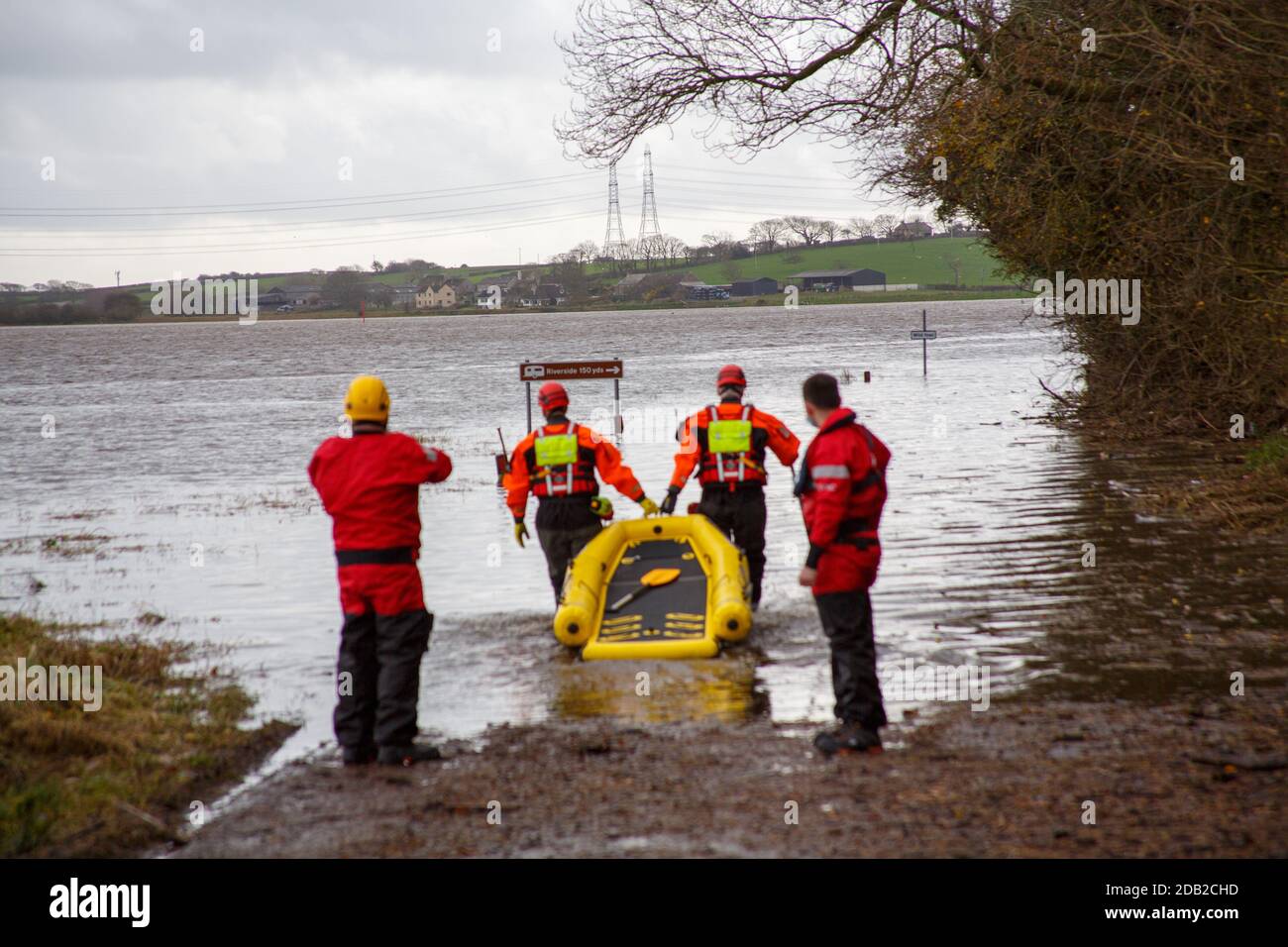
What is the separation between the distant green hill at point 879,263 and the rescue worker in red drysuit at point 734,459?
157 meters

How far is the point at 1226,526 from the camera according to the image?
12359 millimetres

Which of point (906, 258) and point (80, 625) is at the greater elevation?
point (906, 258)

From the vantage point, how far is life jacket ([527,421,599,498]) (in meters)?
9.24

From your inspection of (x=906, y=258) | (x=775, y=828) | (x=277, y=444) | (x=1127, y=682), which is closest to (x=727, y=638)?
(x=1127, y=682)

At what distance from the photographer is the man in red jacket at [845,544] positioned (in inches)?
247

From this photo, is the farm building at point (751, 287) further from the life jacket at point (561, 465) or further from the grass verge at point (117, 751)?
the grass verge at point (117, 751)

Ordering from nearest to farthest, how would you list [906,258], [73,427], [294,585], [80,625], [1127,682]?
[1127,682] → [80,625] → [294,585] → [73,427] → [906,258]

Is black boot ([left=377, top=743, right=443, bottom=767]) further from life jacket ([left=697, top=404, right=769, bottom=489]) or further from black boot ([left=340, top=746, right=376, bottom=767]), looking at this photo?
life jacket ([left=697, top=404, right=769, bottom=489])

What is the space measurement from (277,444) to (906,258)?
151 metres

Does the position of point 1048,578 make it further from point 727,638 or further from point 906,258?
point 906,258

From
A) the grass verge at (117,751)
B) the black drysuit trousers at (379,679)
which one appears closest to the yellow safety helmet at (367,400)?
the black drysuit trousers at (379,679)

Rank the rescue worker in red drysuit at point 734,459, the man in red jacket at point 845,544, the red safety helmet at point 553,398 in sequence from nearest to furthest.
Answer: the man in red jacket at point 845,544, the red safety helmet at point 553,398, the rescue worker in red drysuit at point 734,459

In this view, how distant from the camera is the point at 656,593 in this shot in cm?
906

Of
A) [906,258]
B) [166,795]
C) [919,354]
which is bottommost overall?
[166,795]
